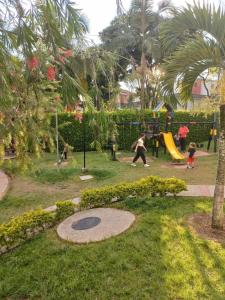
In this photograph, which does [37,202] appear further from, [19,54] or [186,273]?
[19,54]

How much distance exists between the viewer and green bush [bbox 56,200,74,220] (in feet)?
21.2

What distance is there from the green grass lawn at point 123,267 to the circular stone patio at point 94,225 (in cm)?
22

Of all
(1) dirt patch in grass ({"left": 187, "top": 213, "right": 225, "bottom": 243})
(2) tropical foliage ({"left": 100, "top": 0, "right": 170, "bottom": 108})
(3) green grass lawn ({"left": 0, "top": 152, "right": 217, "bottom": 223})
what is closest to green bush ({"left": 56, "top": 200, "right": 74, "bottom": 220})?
(3) green grass lawn ({"left": 0, "top": 152, "right": 217, "bottom": 223})

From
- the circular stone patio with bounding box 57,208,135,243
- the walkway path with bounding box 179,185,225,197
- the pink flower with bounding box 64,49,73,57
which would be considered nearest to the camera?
the pink flower with bounding box 64,49,73,57

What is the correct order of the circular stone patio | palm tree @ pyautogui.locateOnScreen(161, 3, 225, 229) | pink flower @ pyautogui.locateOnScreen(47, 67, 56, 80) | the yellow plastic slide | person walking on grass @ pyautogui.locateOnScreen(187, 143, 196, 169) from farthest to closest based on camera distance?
the yellow plastic slide, person walking on grass @ pyautogui.locateOnScreen(187, 143, 196, 169), the circular stone patio, palm tree @ pyautogui.locateOnScreen(161, 3, 225, 229), pink flower @ pyautogui.locateOnScreen(47, 67, 56, 80)

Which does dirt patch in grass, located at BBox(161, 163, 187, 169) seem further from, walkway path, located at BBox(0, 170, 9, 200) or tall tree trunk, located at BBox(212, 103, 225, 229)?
walkway path, located at BBox(0, 170, 9, 200)

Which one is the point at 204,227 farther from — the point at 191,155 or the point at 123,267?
the point at 191,155

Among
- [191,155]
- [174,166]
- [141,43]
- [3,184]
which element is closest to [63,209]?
[3,184]

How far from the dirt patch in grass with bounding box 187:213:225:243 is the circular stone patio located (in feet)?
4.48

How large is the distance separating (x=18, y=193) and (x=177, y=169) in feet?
21.4

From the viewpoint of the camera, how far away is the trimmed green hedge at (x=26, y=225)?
527 centimetres

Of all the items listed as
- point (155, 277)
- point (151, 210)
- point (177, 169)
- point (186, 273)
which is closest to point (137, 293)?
point (155, 277)

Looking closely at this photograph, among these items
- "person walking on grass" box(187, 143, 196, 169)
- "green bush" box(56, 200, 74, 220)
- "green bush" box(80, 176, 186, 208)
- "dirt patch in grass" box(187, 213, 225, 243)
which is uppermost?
"person walking on grass" box(187, 143, 196, 169)

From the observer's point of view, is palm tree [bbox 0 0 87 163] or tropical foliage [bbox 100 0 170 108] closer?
palm tree [bbox 0 0 87 163]
